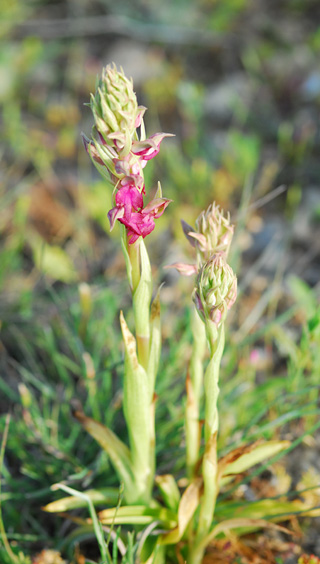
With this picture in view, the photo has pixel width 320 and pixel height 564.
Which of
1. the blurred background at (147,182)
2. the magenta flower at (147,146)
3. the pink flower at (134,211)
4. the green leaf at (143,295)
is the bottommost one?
the blurred background at (147,182)

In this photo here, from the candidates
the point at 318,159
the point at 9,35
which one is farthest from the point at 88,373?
the point at 9,35

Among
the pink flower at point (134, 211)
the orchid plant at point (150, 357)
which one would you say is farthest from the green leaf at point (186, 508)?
the pink flower at point (134, 211)

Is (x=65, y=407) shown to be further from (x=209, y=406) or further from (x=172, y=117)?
(x=172, y=117)

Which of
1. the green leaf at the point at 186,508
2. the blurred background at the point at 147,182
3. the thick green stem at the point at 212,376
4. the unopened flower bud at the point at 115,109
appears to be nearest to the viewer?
A: the unopened flower bud at the point at 115,109

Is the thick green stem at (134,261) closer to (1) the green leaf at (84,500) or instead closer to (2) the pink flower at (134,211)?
(2) the pink flower at (134,211)

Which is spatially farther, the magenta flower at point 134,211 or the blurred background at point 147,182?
the blurred background at point 147,182

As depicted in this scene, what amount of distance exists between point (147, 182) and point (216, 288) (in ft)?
4.57

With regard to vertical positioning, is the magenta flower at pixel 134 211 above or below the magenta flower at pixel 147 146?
below

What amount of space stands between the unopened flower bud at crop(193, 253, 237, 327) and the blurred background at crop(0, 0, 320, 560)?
530 mm

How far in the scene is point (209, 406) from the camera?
40.4 inches

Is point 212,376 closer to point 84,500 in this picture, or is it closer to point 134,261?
point 134,261

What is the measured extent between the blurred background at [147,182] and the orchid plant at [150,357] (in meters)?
0.27

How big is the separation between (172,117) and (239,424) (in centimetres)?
229

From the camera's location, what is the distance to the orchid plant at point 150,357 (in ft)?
Answer: 2.79
